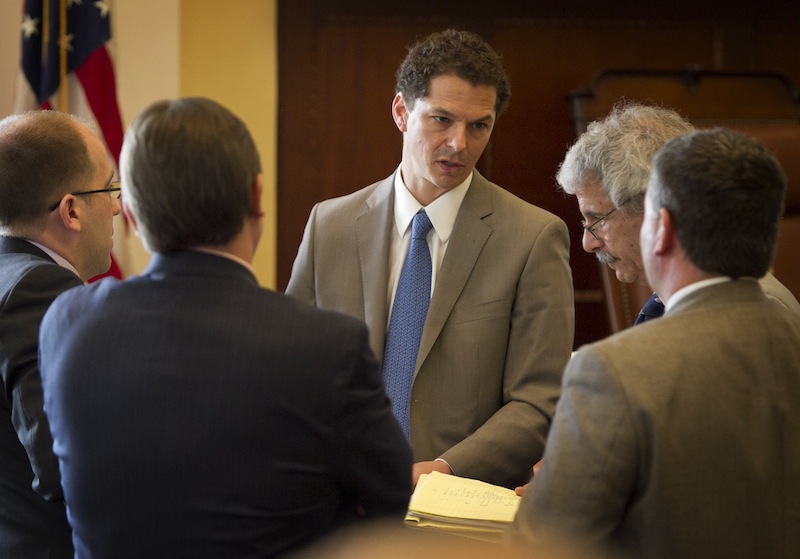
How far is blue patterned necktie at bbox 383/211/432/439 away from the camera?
2.57m

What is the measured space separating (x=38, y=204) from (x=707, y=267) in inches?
54.2

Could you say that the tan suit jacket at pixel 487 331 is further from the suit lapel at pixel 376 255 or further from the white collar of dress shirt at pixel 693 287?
the white collar of dress shirt at pixel 693 287

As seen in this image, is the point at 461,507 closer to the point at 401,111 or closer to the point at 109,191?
the point at 109,191

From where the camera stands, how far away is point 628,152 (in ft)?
7.85

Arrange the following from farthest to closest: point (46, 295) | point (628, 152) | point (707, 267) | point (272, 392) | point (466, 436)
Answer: point (466, 436)
point (628, 152)
point (46, 295)
point (707, 267)
point (272, 392)

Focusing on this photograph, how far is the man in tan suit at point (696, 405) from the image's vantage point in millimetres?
1490

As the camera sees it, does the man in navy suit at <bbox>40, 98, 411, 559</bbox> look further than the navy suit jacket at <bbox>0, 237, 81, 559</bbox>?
No

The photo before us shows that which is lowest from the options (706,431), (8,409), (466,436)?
(466,436)

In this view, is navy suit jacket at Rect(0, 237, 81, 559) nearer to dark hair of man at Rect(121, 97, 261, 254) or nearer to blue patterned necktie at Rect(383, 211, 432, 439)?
dark hair of man at Rect(121, 97, 261, 254)

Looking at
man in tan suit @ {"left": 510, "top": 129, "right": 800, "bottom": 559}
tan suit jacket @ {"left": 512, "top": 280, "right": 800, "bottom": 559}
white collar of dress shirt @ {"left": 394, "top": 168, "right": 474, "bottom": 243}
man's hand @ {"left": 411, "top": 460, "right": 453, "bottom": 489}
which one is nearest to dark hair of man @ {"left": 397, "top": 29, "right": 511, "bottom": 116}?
white collar of dress shirt @ {"left": 394, "top": 168, "right": 474, "bottom": 243}

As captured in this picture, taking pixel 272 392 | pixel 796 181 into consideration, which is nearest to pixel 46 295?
pixel 272 392

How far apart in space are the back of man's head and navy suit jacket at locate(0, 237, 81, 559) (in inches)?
49.6

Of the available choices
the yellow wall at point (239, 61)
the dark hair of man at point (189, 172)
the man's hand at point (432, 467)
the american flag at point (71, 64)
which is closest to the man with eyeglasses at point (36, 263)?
the dark hair of man at point (189, 172)

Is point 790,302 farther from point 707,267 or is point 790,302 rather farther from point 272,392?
point 272,392
